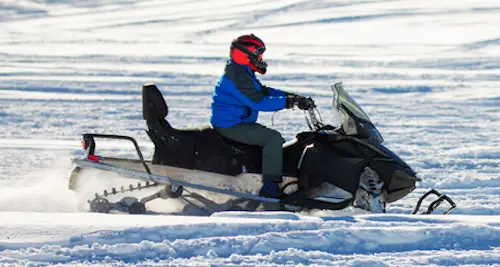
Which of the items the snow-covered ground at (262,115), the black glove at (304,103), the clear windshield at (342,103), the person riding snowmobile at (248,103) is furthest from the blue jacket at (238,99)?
the snow-covered ground at (262,115)

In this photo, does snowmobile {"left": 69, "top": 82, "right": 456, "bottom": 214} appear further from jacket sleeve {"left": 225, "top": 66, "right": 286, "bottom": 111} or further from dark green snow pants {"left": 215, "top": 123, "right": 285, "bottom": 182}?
jacket sleeve {"left": 225, "top": 66, "right": 286, "bottom": 111}

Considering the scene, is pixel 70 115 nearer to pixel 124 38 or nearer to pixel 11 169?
pixel 11 169

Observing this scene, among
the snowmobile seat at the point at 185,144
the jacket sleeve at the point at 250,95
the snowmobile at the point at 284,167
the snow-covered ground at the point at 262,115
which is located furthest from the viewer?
the snowmobile seat at the point at 185,144

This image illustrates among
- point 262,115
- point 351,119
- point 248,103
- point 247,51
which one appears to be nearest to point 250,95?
point 248,103

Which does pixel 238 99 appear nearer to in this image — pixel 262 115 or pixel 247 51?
pixel 247 51

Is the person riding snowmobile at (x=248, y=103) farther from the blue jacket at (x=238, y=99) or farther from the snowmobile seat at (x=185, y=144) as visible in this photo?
the snowmobile seat at (x=185, y=144)

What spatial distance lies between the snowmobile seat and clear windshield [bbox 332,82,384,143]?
81cm

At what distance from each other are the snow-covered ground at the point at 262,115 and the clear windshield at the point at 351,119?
0.60 ft

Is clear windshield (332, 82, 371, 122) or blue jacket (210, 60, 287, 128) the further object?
clear windshield (332, 82, 371, 122)

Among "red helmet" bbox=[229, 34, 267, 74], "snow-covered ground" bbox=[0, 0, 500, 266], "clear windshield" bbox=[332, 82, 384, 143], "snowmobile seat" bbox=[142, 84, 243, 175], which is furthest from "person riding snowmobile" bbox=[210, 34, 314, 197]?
"snow-covered ground" bbox=[0, 0, 500, 266]

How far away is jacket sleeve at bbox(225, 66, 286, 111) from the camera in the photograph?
6.20 metres

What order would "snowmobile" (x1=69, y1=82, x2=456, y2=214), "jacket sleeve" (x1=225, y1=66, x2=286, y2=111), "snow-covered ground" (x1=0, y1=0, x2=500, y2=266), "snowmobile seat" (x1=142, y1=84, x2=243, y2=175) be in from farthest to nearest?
1. "snowmobile seat" (x1=142, y1=84, x2=243, y2=175)
2. "snowmobile" (x1=69, y1=82, x2=456, y2=214)
3. "jacket sleeve" (x1=225, y1=66, x2=286, y2=111)
4. "snow-covered ground" (x1=0, y1=0, x2=500, y2=266)

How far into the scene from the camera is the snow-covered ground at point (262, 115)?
15.6 ft

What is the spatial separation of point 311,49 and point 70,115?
11511mm
